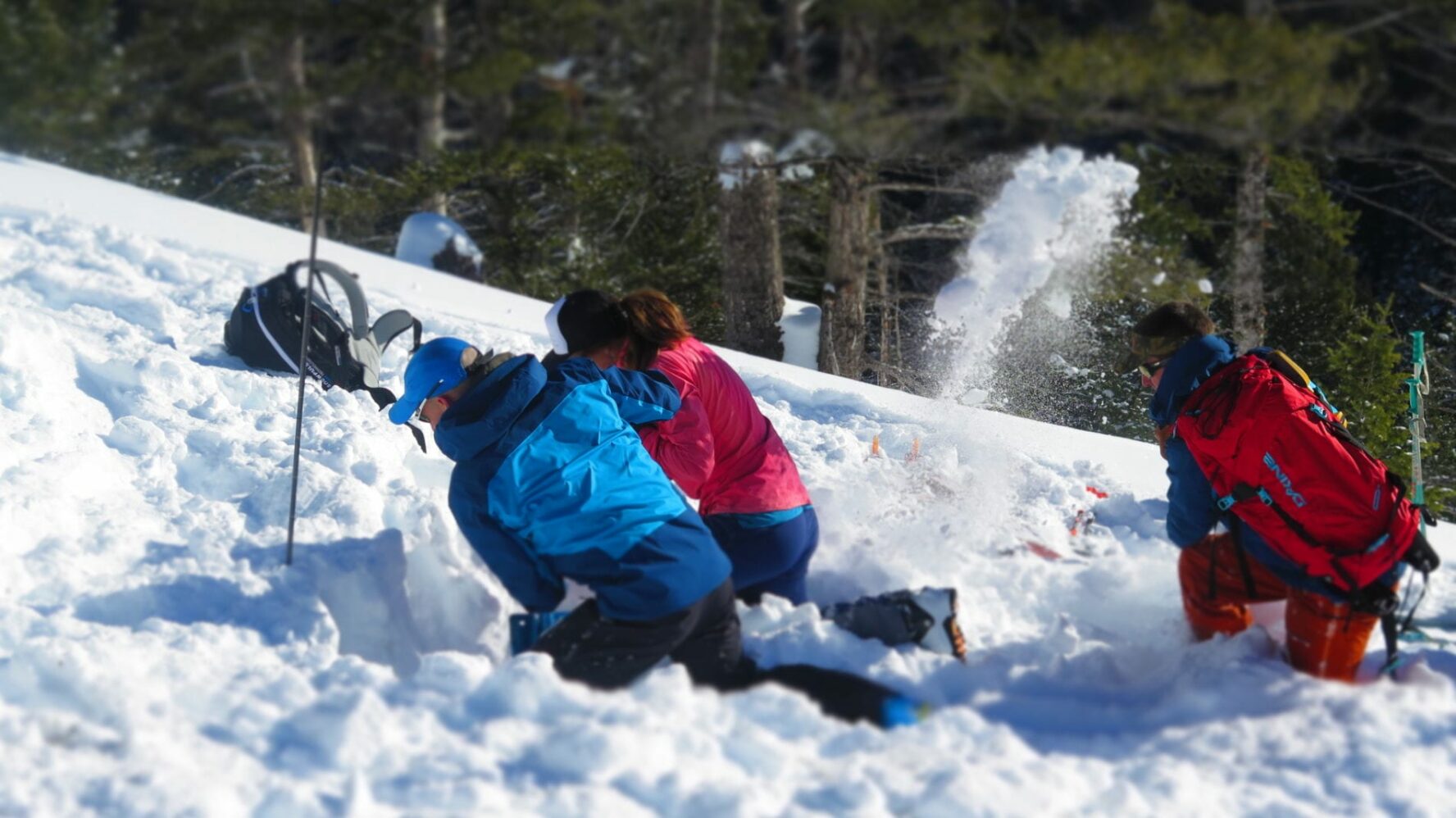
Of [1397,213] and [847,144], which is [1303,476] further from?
[847,144]

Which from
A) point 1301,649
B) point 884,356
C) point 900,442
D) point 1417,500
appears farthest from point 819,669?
point 884,356

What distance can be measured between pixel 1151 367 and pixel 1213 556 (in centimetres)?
57

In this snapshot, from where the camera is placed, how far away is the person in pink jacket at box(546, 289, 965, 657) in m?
3.48

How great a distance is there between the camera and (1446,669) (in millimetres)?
3422

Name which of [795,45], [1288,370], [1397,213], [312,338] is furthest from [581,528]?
[795,45]

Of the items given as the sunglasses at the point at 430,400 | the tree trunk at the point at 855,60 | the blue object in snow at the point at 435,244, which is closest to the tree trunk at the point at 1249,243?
the blue object in snow at the point at 435,244

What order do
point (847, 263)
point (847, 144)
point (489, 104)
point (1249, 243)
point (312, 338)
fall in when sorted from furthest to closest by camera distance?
point (489, 104)
point (847, 144)
point (1249, 243)
point (847, 263)
point (312, 338)

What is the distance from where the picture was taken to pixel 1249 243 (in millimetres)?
9180

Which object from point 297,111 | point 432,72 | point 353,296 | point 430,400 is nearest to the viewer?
point 430,400

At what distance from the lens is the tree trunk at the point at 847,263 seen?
7957 millimetres

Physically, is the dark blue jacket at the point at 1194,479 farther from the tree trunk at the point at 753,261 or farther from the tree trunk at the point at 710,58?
the tree trunk at the point at 710,58

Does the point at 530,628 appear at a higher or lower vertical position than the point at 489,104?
higher

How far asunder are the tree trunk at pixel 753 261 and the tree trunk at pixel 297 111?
22.2 feet

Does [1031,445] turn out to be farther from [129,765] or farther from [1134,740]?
[129,765]
